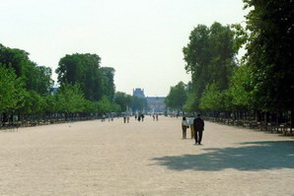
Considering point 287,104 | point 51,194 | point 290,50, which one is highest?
point 290,50

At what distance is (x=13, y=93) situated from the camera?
62250mm

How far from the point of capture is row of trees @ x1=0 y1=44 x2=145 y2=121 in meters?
64.9

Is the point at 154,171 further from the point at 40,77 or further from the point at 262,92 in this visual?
the point at 40,77

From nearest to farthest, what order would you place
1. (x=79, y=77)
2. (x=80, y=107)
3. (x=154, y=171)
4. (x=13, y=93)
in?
(x=154, y=171) < (x=13, y=93) < (x=80, y=107) < (x=79, y=77)

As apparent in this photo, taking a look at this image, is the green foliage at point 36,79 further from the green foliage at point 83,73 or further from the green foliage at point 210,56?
the green foliage at point 210,56

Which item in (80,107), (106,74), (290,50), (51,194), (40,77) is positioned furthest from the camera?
(106,74)

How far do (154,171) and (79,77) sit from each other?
103331mm

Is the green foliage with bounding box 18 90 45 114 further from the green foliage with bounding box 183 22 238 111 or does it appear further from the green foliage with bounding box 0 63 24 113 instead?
the green foliage with bounding box 183 22 238 111

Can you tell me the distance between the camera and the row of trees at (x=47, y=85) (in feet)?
213

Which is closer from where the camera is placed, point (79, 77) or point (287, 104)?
point (287, 104)

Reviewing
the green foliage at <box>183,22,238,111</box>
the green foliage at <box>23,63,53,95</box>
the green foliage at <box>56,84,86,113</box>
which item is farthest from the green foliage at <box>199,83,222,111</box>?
the green foliage at <box>23,63,53,95</box>

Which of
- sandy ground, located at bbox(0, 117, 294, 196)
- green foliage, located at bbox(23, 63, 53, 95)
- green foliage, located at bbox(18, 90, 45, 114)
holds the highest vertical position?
green foliage, located at bbox(23, 63, 53, 95)

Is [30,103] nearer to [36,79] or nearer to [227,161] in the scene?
[36,79]

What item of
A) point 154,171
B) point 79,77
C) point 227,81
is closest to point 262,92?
point 154,171
